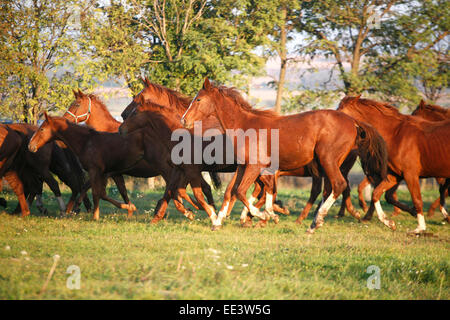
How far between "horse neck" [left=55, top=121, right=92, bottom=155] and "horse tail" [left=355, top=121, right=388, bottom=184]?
539 cm

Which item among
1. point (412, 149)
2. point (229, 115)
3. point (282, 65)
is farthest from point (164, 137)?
point (282, 65)

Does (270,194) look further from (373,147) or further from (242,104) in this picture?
(373,147)

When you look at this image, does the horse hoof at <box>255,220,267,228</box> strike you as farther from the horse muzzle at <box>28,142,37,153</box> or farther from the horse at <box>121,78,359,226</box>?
the horse muzzle at <box>28,142,37,153</box>

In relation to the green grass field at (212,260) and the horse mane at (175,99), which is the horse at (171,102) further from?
the green grass field at (212,260)

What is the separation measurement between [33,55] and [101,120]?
5.43m

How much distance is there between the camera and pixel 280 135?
881 centimetres

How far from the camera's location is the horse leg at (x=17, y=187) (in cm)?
993

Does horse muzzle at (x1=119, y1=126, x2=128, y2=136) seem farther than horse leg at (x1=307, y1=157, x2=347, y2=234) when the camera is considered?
Yes

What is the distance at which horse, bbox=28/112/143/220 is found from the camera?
379 inches

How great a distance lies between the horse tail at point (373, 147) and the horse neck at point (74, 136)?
5390 mm

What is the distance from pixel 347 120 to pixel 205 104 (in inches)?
102

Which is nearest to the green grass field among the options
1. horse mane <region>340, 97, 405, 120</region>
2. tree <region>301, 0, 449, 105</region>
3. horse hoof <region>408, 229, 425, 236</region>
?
horse hoof <region>408, 229, 425, 236</region>
